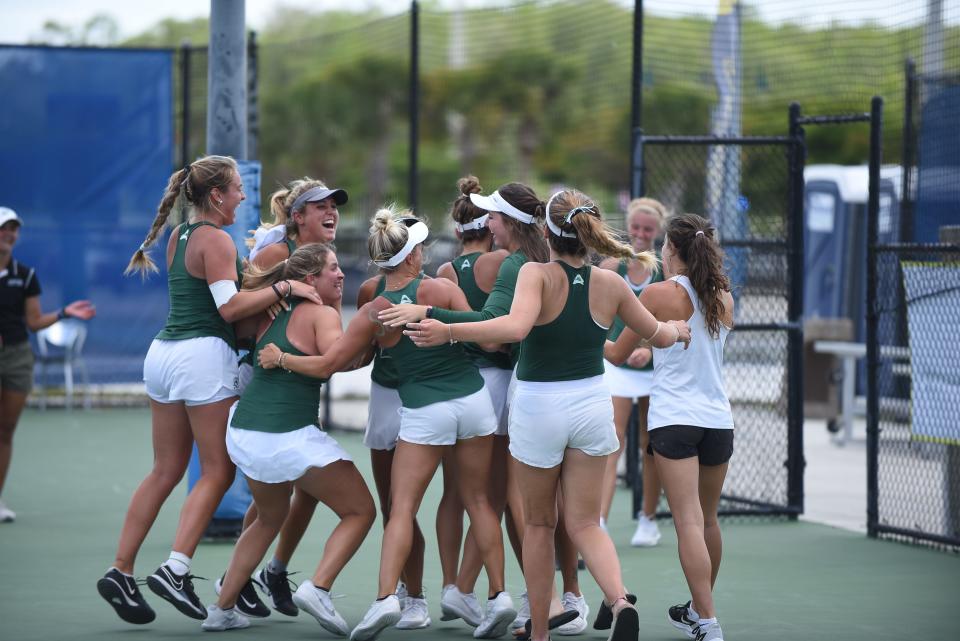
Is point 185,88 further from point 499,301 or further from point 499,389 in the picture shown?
point 499,301

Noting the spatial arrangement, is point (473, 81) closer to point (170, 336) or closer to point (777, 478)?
point (777, 478)

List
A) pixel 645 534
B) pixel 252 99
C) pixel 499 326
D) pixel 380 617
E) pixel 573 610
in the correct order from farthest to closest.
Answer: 1. pixel 252 99
2. pixel 645 534
3. pixel 573 610
4. pixel 380 617
5. pixel 499 326

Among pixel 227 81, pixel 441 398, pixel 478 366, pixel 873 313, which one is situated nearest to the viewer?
pixel 441 398

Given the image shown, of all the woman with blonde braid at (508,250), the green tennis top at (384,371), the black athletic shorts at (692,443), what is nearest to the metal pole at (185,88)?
the green tennis top at (384,371)

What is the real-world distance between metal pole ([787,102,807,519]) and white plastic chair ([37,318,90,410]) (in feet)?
24.1

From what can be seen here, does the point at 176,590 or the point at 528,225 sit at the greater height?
the point at 528,225

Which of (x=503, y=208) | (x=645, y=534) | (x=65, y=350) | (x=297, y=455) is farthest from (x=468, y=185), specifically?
(x=65, y=350)

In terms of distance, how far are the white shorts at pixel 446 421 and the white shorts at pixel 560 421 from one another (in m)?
0.34

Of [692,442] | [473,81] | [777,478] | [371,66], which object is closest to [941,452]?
[777,478]

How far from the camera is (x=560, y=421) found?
5.12 metres

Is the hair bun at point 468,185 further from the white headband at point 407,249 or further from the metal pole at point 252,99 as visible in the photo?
the metal pole at point 252,99

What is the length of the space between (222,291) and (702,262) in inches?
77.0

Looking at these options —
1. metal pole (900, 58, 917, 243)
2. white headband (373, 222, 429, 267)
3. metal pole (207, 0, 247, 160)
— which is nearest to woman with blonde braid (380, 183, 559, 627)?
white headband (373, 222, 429, 267)

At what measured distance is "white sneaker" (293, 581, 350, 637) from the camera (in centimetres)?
539
